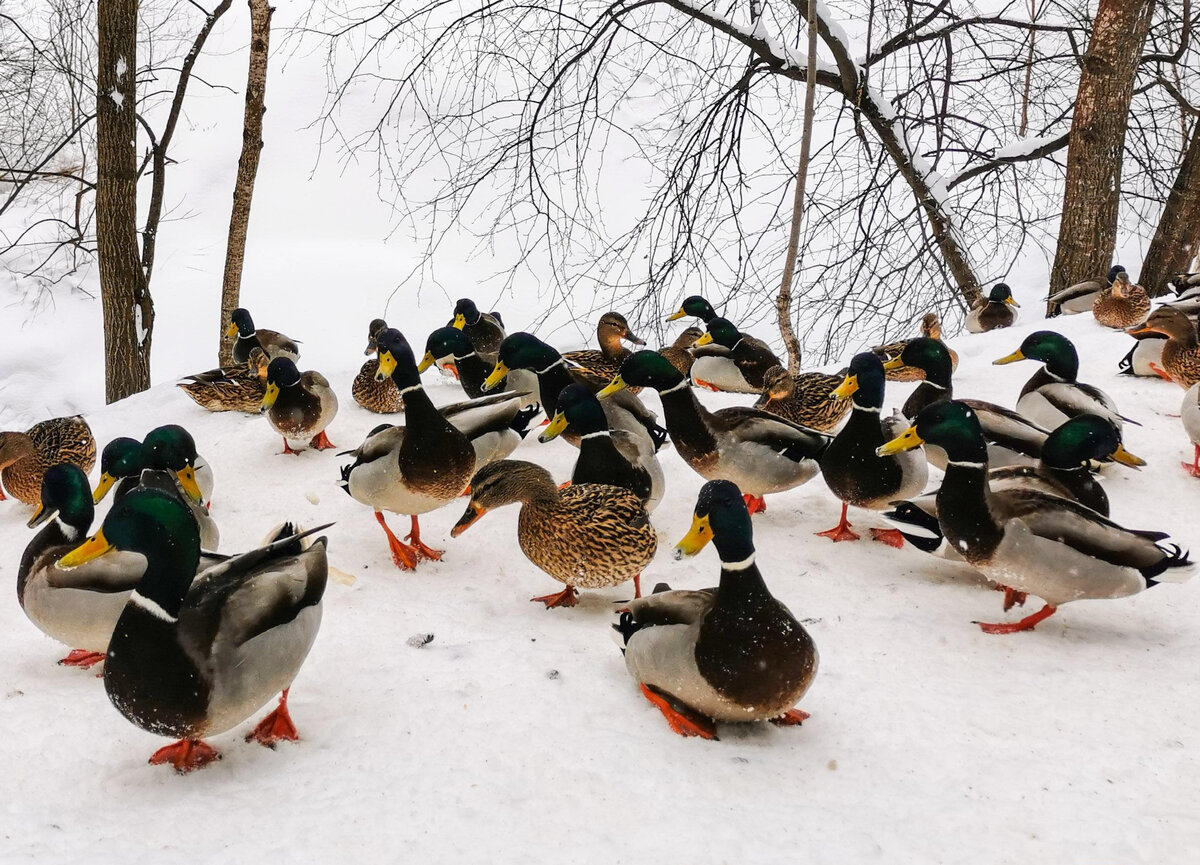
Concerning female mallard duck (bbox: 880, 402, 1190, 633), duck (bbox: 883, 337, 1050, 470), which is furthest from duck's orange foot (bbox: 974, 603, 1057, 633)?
duck (bbox: 883, 337, 1050, 470)

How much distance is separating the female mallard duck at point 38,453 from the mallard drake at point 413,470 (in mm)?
1830

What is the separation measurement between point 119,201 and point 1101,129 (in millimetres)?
8175

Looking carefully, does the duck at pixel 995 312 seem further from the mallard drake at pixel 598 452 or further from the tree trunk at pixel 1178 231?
the mallard drake at pixel 598 452

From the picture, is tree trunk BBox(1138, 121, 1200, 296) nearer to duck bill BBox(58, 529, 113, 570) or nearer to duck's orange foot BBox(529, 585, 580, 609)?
duck's orange foot BBox(529, 585, 580, 609)

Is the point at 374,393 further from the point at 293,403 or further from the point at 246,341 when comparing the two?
the point at 246,341

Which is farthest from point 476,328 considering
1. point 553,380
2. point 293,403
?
point 293,403

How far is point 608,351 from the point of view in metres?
7.01

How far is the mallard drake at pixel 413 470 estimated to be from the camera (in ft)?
14.2

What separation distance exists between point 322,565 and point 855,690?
5.79ft

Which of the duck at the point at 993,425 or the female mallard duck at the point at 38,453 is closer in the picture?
the duck at the point at 993,425

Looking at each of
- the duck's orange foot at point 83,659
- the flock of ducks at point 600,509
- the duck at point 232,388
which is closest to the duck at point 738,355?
the flock of ducks at point 600,509

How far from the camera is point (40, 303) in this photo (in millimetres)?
17328

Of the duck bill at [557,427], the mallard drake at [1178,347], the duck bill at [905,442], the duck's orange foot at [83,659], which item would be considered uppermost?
the mallard drake at [1178,347]

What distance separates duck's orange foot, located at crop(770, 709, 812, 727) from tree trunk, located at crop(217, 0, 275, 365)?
21.6 feet
